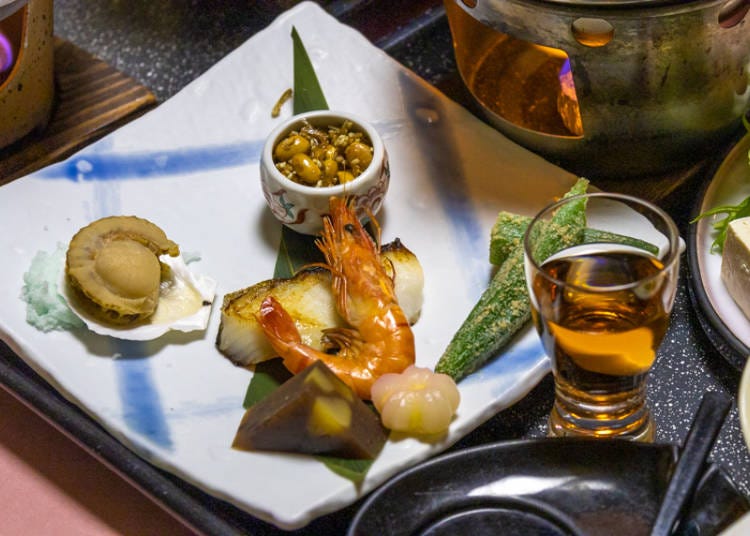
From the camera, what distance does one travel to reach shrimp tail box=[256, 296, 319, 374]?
1.47 m

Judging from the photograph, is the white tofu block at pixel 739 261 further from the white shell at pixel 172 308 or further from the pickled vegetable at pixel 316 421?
the white shell at pixel 172 308

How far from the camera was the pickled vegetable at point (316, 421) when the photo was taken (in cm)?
134

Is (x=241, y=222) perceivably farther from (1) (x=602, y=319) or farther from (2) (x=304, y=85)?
(1) (x=602, y=319)

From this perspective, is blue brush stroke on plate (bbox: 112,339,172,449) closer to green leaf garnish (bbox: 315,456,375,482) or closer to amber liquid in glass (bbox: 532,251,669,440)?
green leaf garnish (bbox: 315,456,375,482)

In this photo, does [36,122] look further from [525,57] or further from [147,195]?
[525,57]

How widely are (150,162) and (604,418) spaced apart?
0.96 m

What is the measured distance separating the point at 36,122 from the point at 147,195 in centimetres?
34

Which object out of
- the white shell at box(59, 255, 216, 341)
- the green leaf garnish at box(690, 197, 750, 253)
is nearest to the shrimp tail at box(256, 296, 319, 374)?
the white shell at box(59, 255, 216, 341)

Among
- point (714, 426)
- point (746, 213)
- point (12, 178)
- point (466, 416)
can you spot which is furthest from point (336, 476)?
point (12, 178)

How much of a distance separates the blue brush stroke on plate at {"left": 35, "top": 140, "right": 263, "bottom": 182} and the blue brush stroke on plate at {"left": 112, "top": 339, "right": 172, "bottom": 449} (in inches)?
15.6

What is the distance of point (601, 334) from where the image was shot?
127cm

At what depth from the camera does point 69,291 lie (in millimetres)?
1590

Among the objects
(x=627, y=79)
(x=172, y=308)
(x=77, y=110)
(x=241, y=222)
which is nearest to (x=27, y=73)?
(x=77, y=110)

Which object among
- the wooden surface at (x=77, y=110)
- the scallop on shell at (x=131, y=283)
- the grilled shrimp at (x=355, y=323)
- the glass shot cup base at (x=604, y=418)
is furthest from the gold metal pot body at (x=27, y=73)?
the glass shot cup base at (x=604, y=418)
